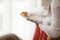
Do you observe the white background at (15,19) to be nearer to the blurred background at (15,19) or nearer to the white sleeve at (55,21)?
the blurred background at (15,19)

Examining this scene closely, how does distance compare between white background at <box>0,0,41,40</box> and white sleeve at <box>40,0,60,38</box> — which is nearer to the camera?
white sleeve at <box>40,0,60,38</box>

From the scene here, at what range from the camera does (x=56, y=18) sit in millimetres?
826

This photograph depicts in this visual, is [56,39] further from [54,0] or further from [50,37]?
[54,0]

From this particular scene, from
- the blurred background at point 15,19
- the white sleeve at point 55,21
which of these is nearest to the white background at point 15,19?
the blurred background at point 15,19

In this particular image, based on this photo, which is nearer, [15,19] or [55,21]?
[55,21]

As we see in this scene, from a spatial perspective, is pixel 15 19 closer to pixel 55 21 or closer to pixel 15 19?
pixel 15 19

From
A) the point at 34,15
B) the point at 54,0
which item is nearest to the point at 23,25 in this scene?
the point at 34,15

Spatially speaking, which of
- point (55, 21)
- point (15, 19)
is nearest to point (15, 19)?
point (15, 19)

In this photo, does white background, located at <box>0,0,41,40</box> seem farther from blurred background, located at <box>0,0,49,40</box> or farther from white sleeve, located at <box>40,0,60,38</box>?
white sleeve, located at <box>40,0,60,38</box>

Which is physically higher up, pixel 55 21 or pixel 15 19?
pixel 55 21

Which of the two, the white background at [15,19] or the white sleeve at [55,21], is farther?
the white background at [15,19]

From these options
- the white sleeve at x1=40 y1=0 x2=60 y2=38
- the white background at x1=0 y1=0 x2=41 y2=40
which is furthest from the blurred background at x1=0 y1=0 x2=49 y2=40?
the white sleeve at x1=40 y1=0 x2=60 y2=38

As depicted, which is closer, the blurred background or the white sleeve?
the white sleeve

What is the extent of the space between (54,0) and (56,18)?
0.10 m
